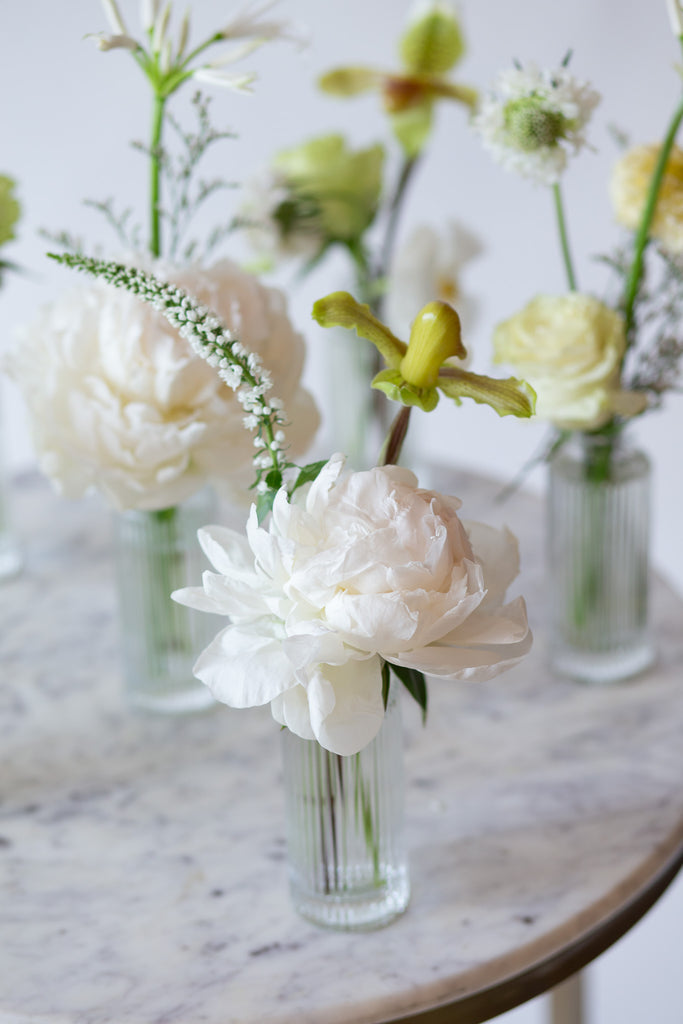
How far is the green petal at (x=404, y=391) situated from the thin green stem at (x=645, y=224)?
1.15 feet

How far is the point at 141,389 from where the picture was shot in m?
0.84

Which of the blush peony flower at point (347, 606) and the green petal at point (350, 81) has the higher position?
the green petal at point (350, 81)

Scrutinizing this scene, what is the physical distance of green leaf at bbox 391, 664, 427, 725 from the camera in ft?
2.21

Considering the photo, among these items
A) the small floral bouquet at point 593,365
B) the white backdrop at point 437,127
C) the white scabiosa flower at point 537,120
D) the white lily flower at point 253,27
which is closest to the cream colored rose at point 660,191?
the small floral bouquet at point 593,365

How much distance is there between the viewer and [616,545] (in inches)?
40.6

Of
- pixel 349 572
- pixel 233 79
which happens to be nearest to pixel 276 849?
pixel 349 572

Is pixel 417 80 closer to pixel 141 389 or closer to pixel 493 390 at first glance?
pixel 141 389

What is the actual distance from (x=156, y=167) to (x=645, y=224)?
390 mm

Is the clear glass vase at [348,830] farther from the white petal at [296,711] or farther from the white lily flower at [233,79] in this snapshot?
the white lily flower at [233,79]

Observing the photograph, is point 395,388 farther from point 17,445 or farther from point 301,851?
point 17,445

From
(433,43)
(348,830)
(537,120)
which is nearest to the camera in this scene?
(348,830)

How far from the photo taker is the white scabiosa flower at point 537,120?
82cm

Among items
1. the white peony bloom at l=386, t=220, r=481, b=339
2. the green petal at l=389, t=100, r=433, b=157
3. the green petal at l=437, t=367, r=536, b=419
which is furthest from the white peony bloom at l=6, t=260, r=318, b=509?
the green petal at l=389, t=100, r=433, b=157

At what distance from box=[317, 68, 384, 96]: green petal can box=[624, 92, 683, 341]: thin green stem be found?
523 millimetres
